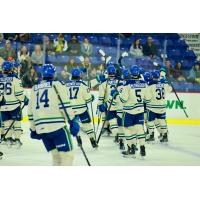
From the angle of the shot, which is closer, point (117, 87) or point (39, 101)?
point (39, 101)

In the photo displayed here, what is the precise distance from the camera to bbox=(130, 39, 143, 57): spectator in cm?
595

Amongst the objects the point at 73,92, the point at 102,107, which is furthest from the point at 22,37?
the point at 102,107

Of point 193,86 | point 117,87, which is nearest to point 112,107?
point 117,87

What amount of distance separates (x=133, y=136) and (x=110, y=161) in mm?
419

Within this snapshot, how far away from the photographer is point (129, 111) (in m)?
5.69

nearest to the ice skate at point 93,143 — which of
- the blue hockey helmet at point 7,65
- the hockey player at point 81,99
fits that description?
the hockey player at point 81,99

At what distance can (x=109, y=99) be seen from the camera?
5961 mm

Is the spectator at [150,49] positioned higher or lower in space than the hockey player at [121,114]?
higher

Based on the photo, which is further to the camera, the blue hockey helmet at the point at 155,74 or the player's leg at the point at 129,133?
the blue hockey helmet at the point at 155,74

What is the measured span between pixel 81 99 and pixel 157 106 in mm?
934

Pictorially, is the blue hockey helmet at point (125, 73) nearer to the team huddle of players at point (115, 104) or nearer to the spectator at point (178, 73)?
the team huddle of players at point (115, 104)

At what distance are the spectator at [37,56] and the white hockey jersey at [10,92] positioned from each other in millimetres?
266

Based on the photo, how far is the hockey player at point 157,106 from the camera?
5996 millimetres

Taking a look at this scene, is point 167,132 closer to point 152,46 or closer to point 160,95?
point 160,95
